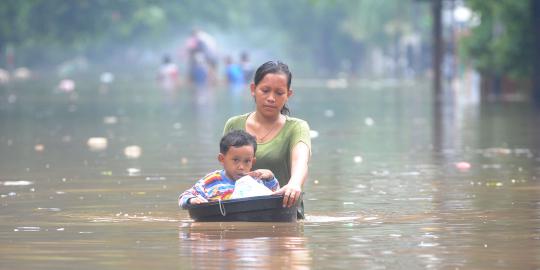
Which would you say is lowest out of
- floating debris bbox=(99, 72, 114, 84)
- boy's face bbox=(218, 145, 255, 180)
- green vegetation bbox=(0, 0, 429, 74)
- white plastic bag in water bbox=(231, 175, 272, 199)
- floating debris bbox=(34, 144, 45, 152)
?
white plastic bag in water bbox=(231, 175, 272, 199)

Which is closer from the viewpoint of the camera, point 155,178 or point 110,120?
point 155,178

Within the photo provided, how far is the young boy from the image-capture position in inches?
410

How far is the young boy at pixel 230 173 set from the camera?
34.2 ft

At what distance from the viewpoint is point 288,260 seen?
8742 mm

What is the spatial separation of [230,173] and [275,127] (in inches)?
23.3

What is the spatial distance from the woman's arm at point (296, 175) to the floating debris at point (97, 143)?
9.77 meters

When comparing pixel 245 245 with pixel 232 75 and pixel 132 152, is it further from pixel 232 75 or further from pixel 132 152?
pixel 232 75

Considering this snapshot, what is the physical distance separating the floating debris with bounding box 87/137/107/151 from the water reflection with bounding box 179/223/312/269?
9.70m

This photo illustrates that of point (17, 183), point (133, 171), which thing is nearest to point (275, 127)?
point (17, 183)

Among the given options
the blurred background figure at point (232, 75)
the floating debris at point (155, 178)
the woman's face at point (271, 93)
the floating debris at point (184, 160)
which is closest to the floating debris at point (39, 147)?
the floating debris at point (184, 160)

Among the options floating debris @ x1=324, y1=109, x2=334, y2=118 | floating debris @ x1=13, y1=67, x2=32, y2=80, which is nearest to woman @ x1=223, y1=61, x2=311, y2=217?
floating debris @ x1=324, y1=109, x2=334, y2=118

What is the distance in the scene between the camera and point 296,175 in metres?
10.4

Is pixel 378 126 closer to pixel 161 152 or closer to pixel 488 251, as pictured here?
pixel 161 152

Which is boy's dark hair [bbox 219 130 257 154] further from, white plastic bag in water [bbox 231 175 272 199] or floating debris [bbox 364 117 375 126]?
floating debris [bbox 364 117 375 126]
